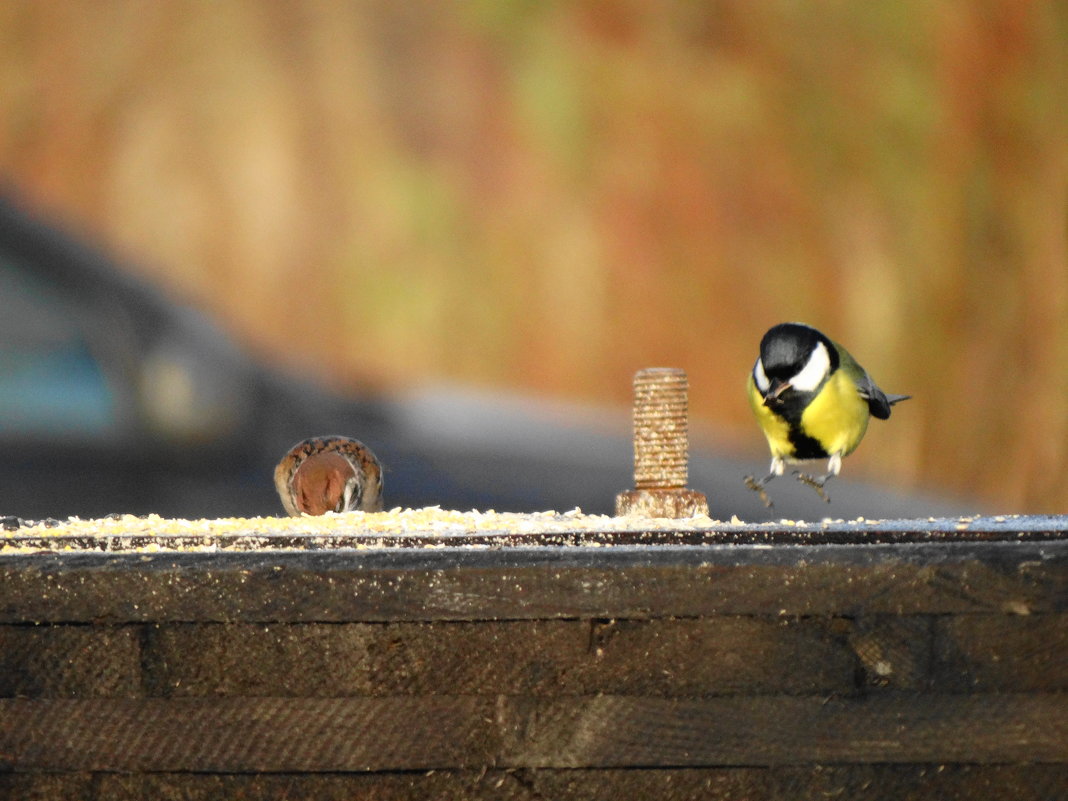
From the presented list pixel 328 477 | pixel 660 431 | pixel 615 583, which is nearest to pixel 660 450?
pixel 660 431

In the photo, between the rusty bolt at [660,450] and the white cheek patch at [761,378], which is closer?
the rusty bolt at [660,450]

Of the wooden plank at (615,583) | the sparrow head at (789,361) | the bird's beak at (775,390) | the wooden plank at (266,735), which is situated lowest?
the wooden plank at (266,735)

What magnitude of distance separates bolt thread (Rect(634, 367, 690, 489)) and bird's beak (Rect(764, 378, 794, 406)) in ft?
0.97

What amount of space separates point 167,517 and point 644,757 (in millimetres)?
785

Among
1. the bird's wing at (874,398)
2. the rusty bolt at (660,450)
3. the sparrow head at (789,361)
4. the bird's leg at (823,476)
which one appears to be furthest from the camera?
the bird's wing at (874,398)

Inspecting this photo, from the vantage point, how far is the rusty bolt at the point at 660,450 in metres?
2.16

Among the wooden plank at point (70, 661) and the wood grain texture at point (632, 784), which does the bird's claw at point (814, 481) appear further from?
the wooden plank at point (70, 661)

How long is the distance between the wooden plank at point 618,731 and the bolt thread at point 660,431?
2.23ft

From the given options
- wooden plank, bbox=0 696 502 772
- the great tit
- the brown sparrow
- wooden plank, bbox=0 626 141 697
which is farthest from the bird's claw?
wooden plank, bbox=0 626 141 697

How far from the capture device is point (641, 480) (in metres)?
2.19

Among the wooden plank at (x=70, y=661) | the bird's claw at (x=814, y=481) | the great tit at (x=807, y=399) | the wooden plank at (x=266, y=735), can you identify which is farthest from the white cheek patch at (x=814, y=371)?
the wooden plank at (x=70, y=661)

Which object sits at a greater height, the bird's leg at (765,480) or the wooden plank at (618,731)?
the bird's leg at (765,480)

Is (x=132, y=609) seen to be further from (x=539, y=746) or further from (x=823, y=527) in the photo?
(x=823, y=527)

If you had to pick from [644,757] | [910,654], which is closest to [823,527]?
[910,654]
